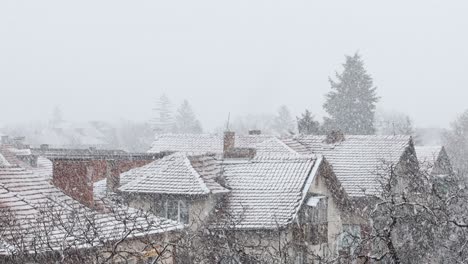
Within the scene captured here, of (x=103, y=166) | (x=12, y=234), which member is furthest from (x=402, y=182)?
(x=12, y=234)

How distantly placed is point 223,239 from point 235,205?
8.30 metres

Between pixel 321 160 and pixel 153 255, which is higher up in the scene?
pixel 321 160

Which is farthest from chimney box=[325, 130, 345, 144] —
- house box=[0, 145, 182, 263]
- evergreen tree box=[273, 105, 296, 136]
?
evergreen tree box=[273, 105, 296, 136]

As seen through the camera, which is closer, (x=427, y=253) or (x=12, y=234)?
(x=12, y=234)

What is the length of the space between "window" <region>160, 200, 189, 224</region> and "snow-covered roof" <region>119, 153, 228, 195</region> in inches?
14.6

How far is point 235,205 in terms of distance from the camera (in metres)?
28.2

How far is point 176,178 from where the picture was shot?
28.4m

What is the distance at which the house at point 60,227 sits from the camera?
14.1 meters

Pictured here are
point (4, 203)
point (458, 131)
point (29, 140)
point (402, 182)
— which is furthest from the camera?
point (29, 140)

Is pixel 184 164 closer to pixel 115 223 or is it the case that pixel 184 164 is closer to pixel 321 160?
pixel 321 160

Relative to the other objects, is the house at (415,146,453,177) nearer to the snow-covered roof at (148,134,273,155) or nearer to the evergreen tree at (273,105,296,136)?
the snow-covered roof at (148,134,273,155)

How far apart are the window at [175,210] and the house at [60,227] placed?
18.8 ft

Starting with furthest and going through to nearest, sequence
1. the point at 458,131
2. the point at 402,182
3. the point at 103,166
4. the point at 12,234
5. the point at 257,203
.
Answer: the point at 458,131, the point at 103,166, the point at 402,182, the point at 257,203, the point at 12,234

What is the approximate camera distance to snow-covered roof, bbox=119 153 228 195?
90.3 ft
